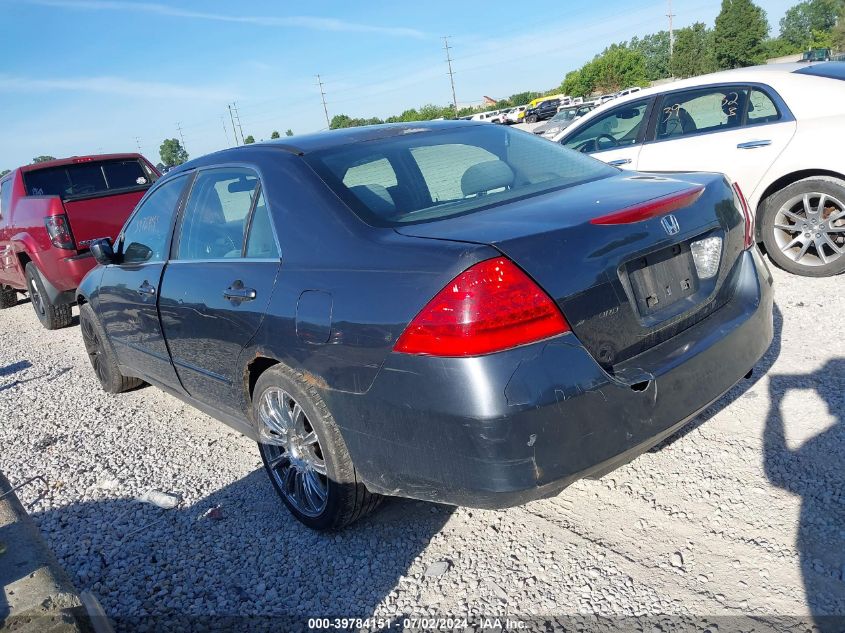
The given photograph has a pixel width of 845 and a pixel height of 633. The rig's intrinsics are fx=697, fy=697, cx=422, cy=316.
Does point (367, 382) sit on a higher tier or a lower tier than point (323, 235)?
lower

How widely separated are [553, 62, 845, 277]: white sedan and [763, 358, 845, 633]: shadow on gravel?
1923 millimetres

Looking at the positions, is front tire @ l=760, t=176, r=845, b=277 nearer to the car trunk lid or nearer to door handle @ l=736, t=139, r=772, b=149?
door handle @ l=736, t=139, r=772, b=149

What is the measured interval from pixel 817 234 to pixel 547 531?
392 centimetres

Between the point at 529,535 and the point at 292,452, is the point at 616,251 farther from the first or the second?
the point at 292,452

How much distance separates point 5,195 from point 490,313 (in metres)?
8.63

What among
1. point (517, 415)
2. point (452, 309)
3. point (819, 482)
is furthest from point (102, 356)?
point (819, 482)

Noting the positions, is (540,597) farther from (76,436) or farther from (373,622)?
(76,436)

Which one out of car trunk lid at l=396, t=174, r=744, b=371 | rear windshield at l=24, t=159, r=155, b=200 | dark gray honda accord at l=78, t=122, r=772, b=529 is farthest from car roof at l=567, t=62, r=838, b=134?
rear windshield at l=24, t=159, r=155, b=200

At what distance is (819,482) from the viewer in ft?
9.34

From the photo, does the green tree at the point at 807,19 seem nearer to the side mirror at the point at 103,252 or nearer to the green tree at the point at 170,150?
the green tree at the point at 170,150

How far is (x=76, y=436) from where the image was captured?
4633 mm

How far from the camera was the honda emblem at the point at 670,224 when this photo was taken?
8.29 ft

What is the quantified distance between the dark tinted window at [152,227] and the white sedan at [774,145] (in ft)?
13.1

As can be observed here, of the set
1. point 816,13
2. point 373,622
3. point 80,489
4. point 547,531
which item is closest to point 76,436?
point 80,489
